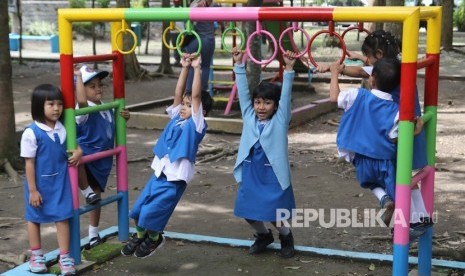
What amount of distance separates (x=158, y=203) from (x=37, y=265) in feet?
2.74

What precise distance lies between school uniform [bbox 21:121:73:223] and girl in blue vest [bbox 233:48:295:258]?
3.58 feet

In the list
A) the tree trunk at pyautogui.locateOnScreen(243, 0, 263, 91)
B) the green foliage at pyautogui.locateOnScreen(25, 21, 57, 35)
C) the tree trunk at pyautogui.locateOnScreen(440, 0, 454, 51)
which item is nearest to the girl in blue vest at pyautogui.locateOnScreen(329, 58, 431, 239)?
the tree trunk at pyautogui.locateOnScreen(243, 0, 263, 91)

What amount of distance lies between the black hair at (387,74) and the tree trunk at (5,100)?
14.1 feet

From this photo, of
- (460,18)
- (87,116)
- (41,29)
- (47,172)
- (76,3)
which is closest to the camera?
(47,172)

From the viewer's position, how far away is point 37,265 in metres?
4.25

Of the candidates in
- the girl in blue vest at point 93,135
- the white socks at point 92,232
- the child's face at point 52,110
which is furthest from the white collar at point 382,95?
the white socks at point 92,232

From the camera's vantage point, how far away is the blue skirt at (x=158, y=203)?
13.9 feet

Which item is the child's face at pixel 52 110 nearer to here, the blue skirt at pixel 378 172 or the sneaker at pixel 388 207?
the blue skirt at pixel 378 172

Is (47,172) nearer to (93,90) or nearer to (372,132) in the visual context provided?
(93,90)

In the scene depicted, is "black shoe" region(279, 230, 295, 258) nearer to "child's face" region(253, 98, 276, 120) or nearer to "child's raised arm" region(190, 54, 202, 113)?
"child's face" region(253, 98, 276, 120)

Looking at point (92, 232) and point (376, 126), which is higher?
point (376, 126)

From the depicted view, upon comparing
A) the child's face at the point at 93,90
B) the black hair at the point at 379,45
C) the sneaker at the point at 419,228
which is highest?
the black hair at the point at 379,45

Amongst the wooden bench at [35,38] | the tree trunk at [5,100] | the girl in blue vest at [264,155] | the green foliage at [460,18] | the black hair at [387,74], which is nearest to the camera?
the black hair at [387,74]

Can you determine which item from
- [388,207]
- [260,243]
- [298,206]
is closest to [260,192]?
[260,243]
